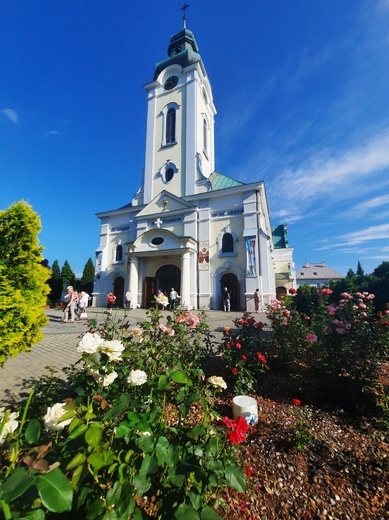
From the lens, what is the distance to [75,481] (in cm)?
106

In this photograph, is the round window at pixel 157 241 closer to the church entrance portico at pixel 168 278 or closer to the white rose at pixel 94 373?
the church entrance portico at pixel 168 278

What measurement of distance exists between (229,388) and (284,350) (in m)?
1.25

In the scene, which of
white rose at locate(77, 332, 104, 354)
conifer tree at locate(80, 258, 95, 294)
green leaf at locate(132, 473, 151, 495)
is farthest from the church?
green leaf at locate(132, 473, 151, 495)

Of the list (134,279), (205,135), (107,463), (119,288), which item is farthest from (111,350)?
(205,135)

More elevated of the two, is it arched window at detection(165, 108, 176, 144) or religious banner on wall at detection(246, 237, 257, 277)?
arched window at detection(165, 108, 176, 144)

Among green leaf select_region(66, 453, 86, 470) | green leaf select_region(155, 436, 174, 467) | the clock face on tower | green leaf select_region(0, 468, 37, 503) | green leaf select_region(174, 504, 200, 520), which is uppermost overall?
the clock face on tower

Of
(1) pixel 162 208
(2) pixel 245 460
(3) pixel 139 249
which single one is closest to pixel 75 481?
(2) pixel 245 460

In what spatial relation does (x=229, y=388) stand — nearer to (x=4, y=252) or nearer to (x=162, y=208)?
(x=4, y=252)

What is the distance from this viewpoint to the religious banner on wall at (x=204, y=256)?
1741 cm

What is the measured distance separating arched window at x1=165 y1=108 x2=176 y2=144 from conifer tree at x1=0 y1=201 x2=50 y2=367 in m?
19.6

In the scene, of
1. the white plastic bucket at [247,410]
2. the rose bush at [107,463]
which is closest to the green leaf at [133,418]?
the rose bush at [107,463]

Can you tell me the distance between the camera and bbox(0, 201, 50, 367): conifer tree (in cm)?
362

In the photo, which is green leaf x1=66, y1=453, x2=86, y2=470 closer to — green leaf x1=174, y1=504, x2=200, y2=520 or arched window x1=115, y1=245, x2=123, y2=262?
green leaf x1=174, y1=504, x2=200, y2=520

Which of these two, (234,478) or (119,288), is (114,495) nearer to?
(234,478)
